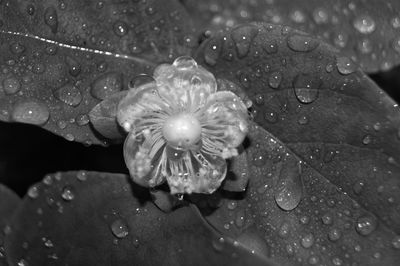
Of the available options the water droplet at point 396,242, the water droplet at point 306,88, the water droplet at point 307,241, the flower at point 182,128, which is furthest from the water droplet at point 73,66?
the water droplet at point 396,242

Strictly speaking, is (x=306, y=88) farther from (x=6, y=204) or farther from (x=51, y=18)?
(x=6, y=204)

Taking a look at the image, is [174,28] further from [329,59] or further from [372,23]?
[372,23]

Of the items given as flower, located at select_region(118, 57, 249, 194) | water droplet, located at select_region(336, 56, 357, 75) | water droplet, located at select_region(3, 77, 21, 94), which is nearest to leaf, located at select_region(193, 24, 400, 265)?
water droplet, located at select_region(336, 56, 357, 75)

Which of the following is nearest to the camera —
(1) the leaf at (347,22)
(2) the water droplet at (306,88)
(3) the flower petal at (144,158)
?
(3) the flower petal at (144,158)

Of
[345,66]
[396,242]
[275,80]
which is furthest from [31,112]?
[396,242]

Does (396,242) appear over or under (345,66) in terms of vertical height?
under

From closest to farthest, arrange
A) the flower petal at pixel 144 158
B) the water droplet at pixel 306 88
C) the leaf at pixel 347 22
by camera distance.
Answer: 1. the flower petal at pixel 144 158
2. the water droplet at pixel 306 88
3. the leaf at pixel 347 22

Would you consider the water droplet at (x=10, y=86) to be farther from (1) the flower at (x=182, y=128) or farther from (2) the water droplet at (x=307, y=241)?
(2) the water droplet at (x=307, y=241)
